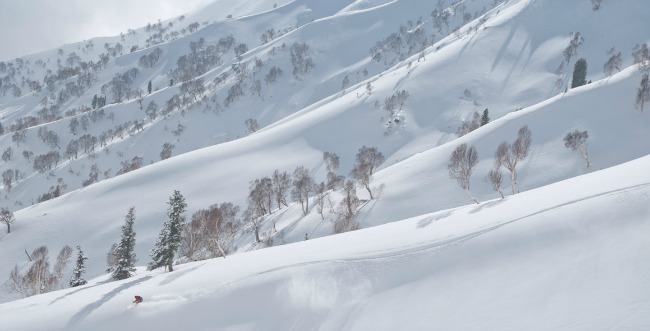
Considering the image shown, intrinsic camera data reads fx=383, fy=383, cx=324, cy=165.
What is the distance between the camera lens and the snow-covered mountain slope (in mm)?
17469

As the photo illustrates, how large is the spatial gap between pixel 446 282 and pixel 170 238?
3130 centimetres

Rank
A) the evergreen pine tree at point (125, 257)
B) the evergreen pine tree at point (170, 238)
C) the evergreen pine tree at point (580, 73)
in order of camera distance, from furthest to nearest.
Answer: the evergreen pine tree at point (580, 73)
the evergreen pine tree at point (125, 257)
the evergreen pine tree at point (170, 238)

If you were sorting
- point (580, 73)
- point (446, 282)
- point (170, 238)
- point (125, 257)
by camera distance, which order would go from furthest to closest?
point (580, 73) < point (125, 257) < point (170, 238) < point (446, 282)

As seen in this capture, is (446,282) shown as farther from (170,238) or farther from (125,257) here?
(125,257)

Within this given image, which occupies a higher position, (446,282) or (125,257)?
(125,257)

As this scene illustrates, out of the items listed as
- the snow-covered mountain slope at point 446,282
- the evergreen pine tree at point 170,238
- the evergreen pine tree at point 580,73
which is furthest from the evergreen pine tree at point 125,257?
the evergreen pine tree at point 580,73

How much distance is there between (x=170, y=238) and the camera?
41812mm

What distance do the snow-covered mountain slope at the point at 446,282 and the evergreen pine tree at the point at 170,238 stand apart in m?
8.79

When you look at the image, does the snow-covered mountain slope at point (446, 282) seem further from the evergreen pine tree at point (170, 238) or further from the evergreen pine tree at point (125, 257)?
the evergreen pine tree at point (125, 257)

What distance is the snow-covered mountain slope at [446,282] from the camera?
57.3ft

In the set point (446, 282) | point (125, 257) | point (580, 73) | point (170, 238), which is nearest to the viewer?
point (446, 282)

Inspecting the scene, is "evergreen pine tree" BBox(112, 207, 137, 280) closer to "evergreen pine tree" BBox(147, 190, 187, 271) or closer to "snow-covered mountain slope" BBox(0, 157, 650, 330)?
"evergreen pine tree" BBox(147, 190, 187, 271)

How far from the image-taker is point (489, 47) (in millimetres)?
199000

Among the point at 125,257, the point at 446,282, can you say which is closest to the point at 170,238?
the point at 125,257
